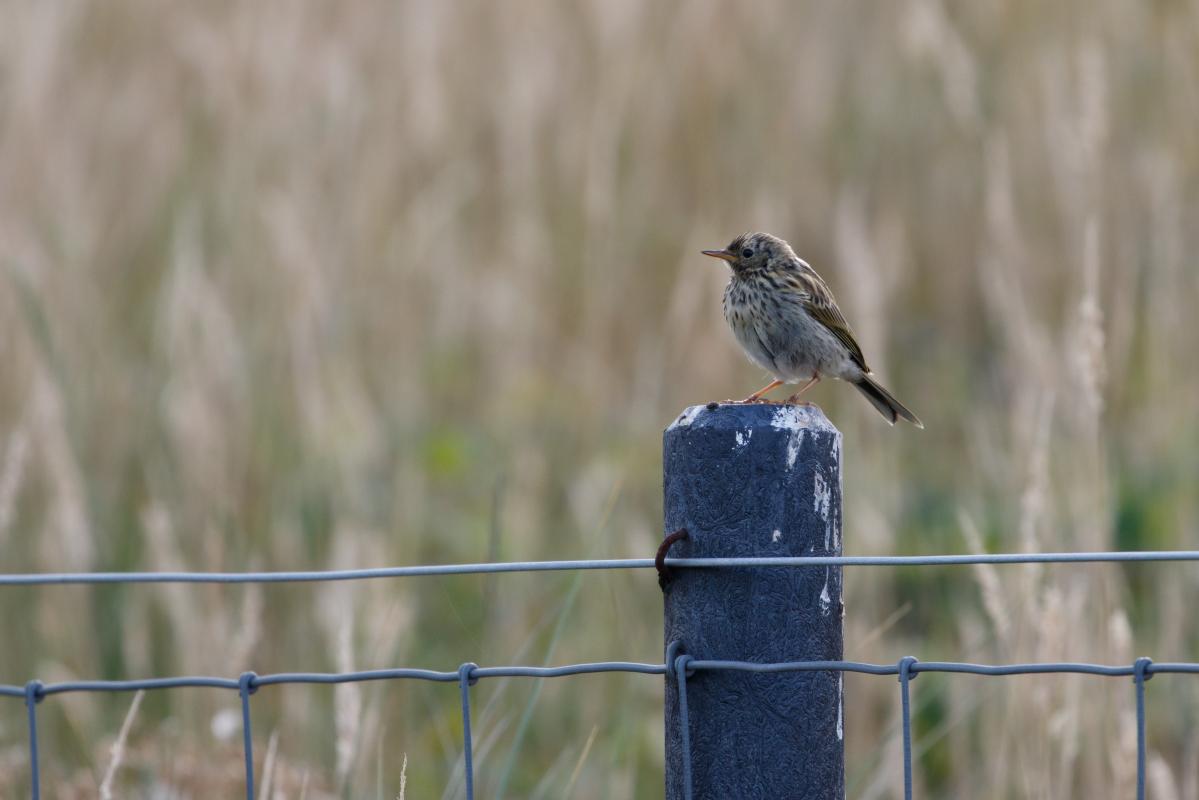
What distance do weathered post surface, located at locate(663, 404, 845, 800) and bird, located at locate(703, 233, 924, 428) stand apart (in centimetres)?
167

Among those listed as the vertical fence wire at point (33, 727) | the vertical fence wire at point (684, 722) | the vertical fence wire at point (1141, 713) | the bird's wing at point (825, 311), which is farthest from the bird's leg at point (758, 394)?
the vertical fence wire at point (33, 727)

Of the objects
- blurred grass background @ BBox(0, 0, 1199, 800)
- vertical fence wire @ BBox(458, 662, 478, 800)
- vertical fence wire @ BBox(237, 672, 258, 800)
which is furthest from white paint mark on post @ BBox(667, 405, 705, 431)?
vertical fence wire @ BBox(237, 672, 258, 800)

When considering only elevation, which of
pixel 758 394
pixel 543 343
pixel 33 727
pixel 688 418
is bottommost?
pixel 33 727

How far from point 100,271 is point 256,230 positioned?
0.62 metres

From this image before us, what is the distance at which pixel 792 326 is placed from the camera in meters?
3.61

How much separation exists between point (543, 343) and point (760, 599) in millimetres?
4134

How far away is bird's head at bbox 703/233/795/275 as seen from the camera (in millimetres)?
3836

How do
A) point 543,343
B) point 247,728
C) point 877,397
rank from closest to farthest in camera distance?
point 247,728, point 877,397, point 543,343

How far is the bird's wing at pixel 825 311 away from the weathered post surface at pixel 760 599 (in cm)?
178

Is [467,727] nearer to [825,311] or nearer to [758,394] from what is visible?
[758,394]

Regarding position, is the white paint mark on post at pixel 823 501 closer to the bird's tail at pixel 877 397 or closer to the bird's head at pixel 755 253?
the bird's tail at pixel 877 397

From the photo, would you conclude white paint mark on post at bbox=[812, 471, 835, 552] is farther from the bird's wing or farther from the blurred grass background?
the bird's wing

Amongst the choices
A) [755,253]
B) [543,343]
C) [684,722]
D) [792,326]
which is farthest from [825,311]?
[543,343]

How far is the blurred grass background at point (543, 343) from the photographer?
3750 mm
